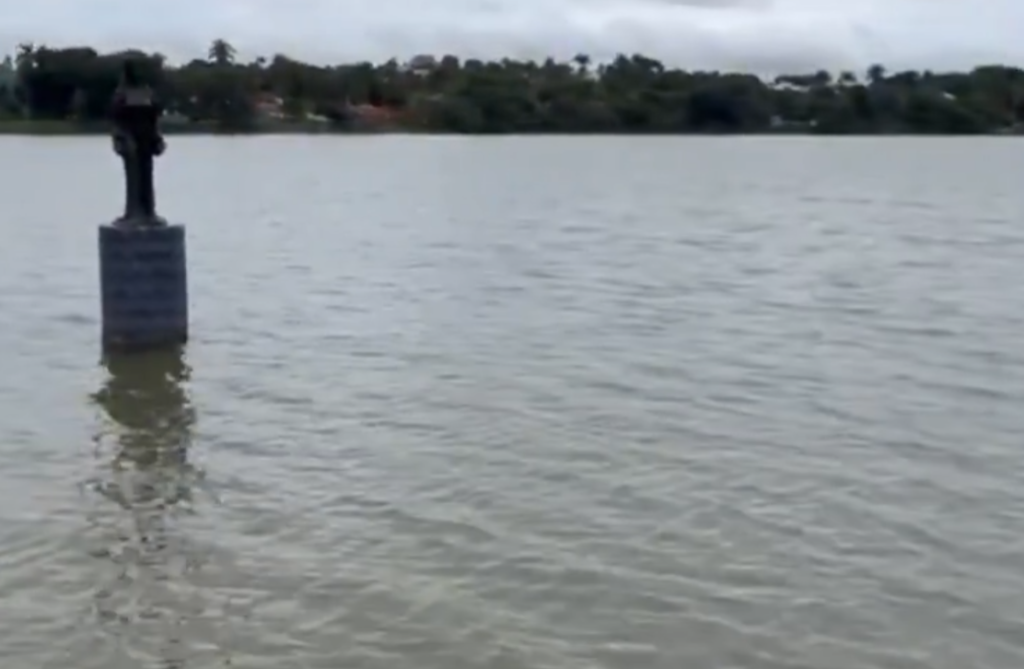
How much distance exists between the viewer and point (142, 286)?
17859mm

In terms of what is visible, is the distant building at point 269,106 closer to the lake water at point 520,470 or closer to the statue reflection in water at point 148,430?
the lake water at point 520,470

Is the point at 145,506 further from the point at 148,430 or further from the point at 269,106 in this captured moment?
the point at 269,106

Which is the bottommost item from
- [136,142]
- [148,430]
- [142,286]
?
[148,430]

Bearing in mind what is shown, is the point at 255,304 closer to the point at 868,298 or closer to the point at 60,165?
the point at 868,298

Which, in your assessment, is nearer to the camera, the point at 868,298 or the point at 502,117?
the point at 868,298

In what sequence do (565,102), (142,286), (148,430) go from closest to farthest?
(148,430) → (142,286) → (565,102)

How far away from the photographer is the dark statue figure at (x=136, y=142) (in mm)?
17547

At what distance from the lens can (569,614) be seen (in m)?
9.21

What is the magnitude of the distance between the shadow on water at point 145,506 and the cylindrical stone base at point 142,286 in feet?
2.20

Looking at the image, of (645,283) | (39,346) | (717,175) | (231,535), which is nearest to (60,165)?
(717,175)

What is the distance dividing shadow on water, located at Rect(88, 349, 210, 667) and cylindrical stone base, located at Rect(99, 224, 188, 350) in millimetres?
669

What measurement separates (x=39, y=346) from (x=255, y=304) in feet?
18.1

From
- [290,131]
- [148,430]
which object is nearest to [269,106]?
[290,131]

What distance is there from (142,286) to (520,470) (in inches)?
272
